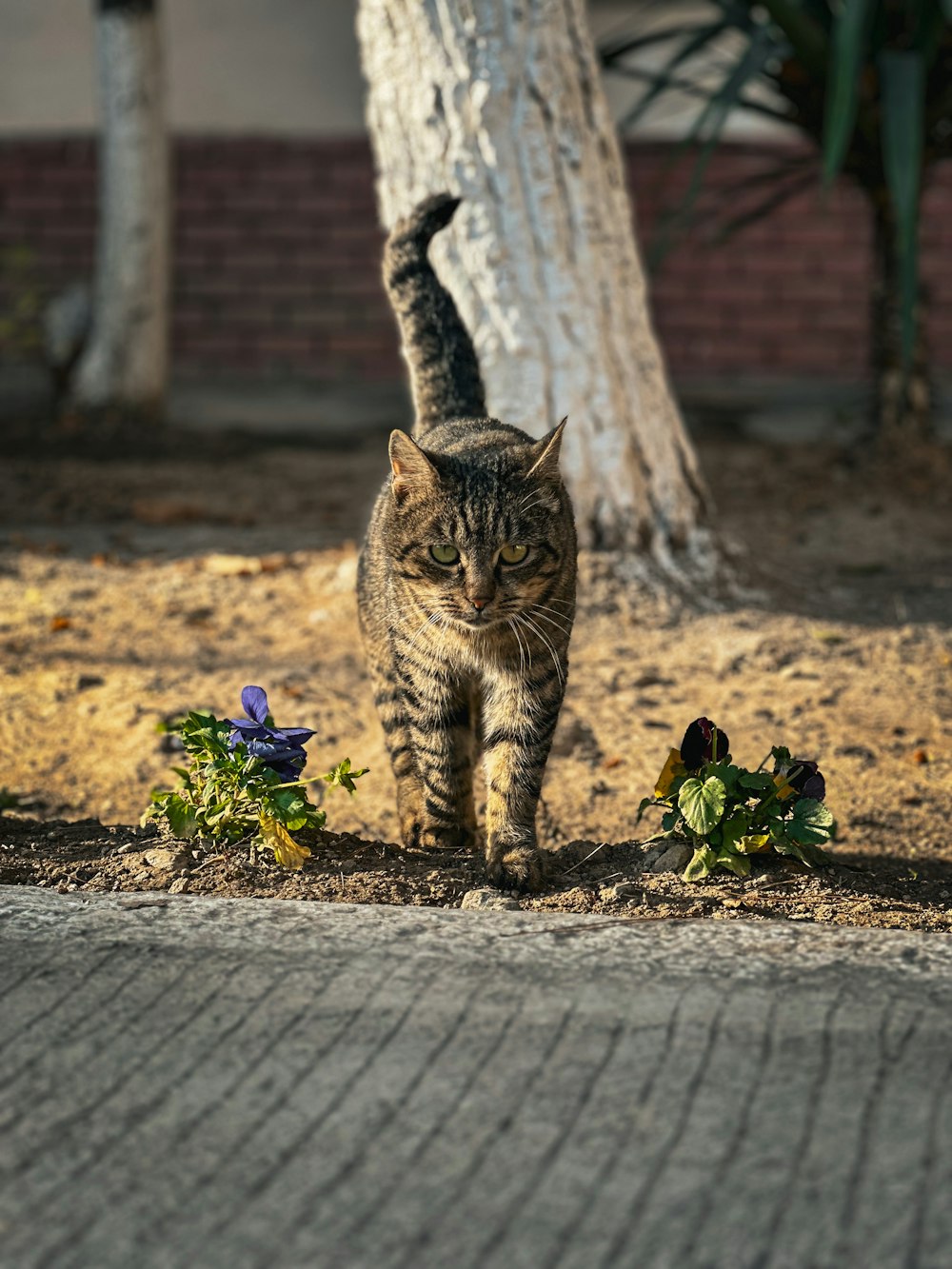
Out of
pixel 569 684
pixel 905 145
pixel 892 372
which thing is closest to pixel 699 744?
pixel 569 684

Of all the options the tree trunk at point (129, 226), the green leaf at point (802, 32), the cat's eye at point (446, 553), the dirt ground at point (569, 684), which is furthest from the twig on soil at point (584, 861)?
the tree trunk at point (129, 226)

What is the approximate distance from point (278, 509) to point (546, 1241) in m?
5.22

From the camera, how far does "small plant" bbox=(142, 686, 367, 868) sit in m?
2.63

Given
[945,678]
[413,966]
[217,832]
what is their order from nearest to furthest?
1. [413,966]
2. [217,832]
3. [945,678]

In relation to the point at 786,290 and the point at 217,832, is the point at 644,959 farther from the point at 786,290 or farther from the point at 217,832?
the point at 786,290

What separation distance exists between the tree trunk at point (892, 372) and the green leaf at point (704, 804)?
461 centimetres

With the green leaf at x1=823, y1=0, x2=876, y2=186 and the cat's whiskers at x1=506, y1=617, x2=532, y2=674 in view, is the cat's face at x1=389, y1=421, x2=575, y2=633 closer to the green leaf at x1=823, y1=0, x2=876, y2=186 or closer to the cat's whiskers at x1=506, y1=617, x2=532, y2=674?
the cat's whiskers at x1=506, y1=617, x2=532, y2=674

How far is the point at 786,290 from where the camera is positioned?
372 inches

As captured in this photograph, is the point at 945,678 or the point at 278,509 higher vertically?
the point at 278,509

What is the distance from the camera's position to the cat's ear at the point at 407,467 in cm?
289

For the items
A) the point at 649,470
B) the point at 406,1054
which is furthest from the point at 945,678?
the point at 406,1054

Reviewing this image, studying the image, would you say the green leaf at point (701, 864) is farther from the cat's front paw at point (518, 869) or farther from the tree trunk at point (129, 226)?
the tree trunk at point (129, 226)

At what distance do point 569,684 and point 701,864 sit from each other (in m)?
1.72

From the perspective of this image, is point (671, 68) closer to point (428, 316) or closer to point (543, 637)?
point (428, 316)
